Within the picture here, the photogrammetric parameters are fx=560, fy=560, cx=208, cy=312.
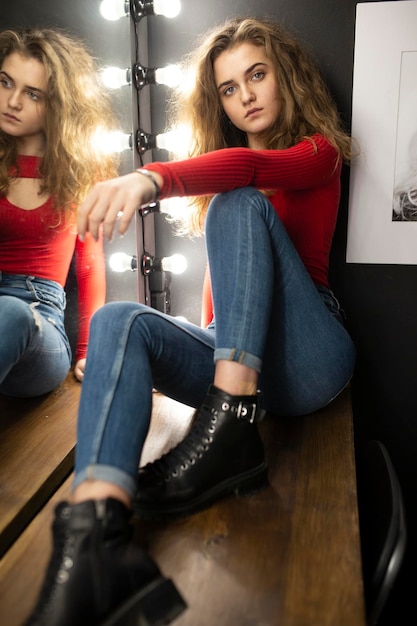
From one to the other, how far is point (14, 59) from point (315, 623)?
1.34m

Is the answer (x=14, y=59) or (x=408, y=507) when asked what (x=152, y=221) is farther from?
(x=408, y=507)

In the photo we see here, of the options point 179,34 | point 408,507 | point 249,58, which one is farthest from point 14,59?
point 408,507

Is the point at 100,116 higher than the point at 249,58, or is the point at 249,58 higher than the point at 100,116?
the point at 249,58

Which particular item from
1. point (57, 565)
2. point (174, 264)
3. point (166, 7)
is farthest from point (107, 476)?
point (166, 7)

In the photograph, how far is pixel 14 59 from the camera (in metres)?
1.36

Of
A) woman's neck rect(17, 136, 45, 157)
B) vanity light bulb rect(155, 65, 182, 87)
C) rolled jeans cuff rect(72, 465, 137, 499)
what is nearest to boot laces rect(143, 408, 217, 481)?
rolled jeans cuff rect(72, 465, 137, 499)

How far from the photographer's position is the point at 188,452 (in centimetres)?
91

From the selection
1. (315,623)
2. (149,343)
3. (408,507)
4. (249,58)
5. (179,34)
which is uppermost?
(179,34)

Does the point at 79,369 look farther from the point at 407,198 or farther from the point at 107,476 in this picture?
the point at 407,198

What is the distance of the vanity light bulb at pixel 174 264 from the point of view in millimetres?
1588

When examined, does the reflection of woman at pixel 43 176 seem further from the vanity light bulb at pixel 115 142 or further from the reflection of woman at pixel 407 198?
the reflection of woman at pixel 407 198

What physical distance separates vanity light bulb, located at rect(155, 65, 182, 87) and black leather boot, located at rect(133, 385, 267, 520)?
927 mm

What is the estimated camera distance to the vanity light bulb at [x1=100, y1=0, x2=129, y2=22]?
145cm

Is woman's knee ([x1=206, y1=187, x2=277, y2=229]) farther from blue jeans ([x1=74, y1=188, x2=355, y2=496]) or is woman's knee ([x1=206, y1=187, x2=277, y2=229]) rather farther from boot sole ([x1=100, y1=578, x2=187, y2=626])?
boot sole ([x1=100, y1=578, x2=187, y2=626])
